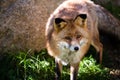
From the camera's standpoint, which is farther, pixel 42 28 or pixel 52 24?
pixel 42 28

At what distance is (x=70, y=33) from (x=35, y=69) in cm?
126

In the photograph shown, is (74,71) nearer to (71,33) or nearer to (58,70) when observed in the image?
(58,70)

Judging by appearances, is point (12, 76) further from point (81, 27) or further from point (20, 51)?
point (81, 27)

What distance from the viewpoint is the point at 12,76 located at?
5.55 metres

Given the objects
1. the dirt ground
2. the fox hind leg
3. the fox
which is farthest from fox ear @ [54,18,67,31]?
the dirt ground

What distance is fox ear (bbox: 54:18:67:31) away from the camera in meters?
4.75

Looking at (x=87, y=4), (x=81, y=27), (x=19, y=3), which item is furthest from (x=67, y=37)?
(x=19, y=3)

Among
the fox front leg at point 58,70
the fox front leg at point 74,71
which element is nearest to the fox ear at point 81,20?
the fox front leg at point 74,71

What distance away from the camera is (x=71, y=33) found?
4816mm

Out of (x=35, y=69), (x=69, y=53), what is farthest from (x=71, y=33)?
(x=35, y=69)

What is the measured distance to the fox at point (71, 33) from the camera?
15.8 ft

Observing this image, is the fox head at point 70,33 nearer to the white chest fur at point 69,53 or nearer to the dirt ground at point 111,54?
the white chest fur at point 69,53

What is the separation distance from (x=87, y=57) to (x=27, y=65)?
123cm

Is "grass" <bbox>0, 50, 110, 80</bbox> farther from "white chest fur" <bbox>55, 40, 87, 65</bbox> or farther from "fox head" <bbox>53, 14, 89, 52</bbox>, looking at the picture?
"fox head" <bbox>53, 14, 89, 52</bbox>
